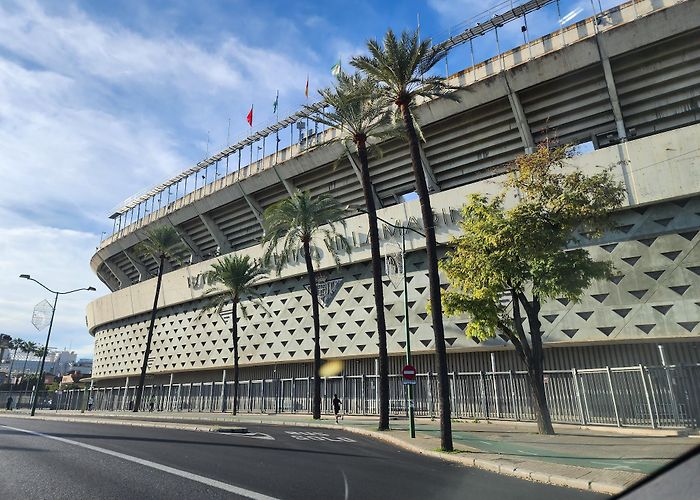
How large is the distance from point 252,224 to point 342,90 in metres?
21.1

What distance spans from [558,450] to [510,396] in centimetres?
915

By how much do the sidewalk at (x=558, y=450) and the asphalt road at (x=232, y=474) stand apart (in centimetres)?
59

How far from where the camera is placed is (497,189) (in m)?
25.4

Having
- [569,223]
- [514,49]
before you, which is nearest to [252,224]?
[514,49]

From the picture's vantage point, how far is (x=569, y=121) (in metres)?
25.6

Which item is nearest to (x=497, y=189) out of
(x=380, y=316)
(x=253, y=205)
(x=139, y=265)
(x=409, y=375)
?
(x=380, y=316)

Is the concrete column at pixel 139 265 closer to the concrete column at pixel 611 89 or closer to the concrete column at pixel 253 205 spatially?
the concrete column at pixel 253 205

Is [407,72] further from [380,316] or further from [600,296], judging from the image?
[600,296]

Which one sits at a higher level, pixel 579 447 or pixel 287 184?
pixel 287 184

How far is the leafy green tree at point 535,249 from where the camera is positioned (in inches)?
632

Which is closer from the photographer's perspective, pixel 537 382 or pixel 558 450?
pixel 558 450

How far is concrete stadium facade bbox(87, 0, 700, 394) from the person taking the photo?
20.5 m

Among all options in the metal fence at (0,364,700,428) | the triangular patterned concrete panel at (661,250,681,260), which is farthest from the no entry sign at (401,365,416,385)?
the triangular patterned concrete panel at (661,250,681,260)

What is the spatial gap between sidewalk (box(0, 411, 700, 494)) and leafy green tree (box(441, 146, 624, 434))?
2332 millimetres
